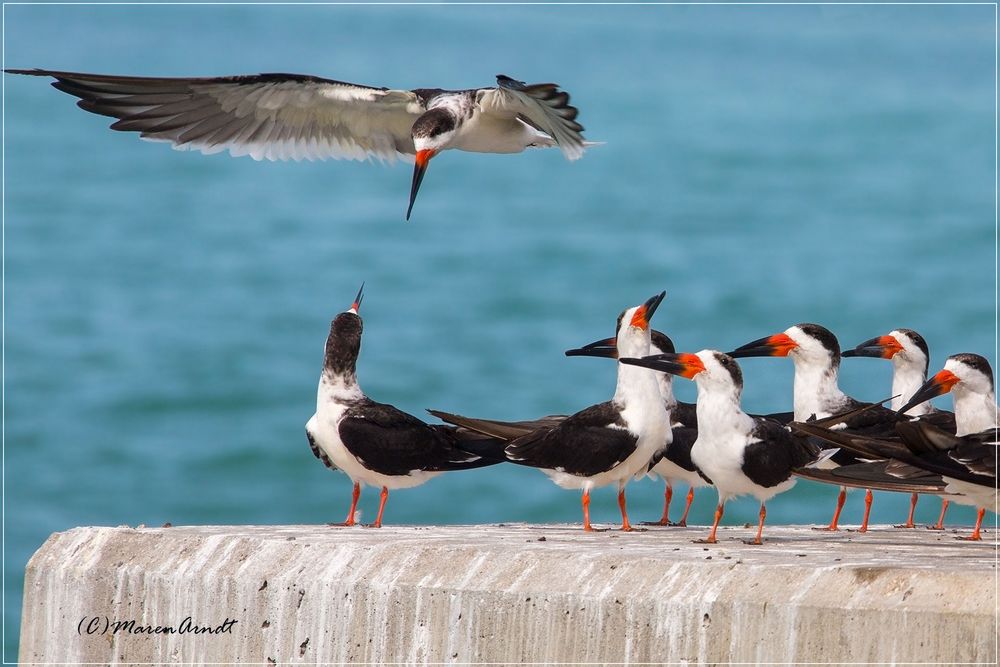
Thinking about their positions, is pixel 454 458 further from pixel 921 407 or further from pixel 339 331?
pixel 921 407

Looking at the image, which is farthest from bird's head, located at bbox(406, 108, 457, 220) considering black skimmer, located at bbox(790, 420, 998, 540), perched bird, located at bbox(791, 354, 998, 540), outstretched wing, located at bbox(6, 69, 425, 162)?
black skimmer, located at bbox(790, 420, 998, 540)

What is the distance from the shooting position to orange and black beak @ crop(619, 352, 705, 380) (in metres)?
7.30

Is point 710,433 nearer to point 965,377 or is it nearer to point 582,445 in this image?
point 582,445

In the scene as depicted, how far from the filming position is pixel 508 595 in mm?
6254

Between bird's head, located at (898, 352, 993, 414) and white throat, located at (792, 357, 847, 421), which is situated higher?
bird's head, located at (898, 352, 993, 414)

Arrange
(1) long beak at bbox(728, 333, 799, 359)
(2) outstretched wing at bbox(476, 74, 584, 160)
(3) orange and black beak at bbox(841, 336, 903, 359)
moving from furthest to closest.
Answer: (2) outstretched wing at bbox(476, 74, 584, 160) < (3) orange and black beak at bbox(841, 336, 903, 359) < (1) long beak at bbox(728, 333, 799, 359)

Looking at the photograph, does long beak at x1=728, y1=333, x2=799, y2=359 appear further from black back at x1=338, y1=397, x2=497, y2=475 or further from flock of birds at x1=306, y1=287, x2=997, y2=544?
black back at x1=338, y1=397, x2=497, y2=475

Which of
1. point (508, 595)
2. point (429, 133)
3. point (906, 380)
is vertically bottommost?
point (508, 595)

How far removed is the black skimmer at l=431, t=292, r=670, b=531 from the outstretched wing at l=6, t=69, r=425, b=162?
12.2 ft

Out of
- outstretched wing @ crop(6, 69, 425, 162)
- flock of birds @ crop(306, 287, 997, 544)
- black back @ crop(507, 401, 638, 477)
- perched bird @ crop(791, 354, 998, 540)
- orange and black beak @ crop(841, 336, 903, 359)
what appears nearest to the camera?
perched bird @ crop(791, 354, 998, 540)

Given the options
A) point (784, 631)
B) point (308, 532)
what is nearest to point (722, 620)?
point (784, 631)

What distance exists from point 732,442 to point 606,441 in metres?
0.68

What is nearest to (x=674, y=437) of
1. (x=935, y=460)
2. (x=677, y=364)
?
(x=677, y=364)

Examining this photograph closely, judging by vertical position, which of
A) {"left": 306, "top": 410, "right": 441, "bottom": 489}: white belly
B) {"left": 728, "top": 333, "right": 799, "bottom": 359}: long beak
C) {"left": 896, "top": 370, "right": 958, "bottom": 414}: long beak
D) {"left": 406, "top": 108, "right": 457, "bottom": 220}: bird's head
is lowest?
{"left": 306, "top": 410, "right": 441, "bottom": 489}: white belly
